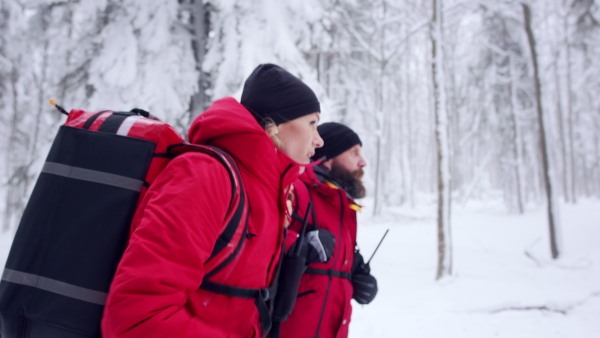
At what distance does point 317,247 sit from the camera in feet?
7.09

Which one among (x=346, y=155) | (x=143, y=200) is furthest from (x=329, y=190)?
(x=143, y=200)

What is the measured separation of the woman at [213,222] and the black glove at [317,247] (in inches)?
20.9

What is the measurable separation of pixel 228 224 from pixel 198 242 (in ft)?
0.56

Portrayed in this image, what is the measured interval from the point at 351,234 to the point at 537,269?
28.8 feet

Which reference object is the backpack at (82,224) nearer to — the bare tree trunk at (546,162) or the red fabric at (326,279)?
the red fabric at (326,279)

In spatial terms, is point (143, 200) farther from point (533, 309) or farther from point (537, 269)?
point (537, 269)

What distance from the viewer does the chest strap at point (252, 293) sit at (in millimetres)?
1231

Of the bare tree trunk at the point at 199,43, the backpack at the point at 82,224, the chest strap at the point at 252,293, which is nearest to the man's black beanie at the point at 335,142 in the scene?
the chest strap at the point at 252,293

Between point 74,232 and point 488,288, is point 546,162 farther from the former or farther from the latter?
point 74,232

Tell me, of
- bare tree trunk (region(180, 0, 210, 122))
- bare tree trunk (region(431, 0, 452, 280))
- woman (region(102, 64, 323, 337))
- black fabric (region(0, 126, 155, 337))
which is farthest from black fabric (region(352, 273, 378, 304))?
bare tree trunk (region(431, 0, 452, 280))

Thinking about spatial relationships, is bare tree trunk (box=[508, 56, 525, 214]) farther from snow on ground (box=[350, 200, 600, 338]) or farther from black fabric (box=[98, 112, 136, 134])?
black fabric (box=[98, 112, 136, 134])

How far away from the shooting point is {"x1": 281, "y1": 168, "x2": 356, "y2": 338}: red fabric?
225 cm

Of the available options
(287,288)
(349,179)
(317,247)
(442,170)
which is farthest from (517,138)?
(287,288)

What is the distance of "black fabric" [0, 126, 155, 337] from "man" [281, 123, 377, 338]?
1.25 m
